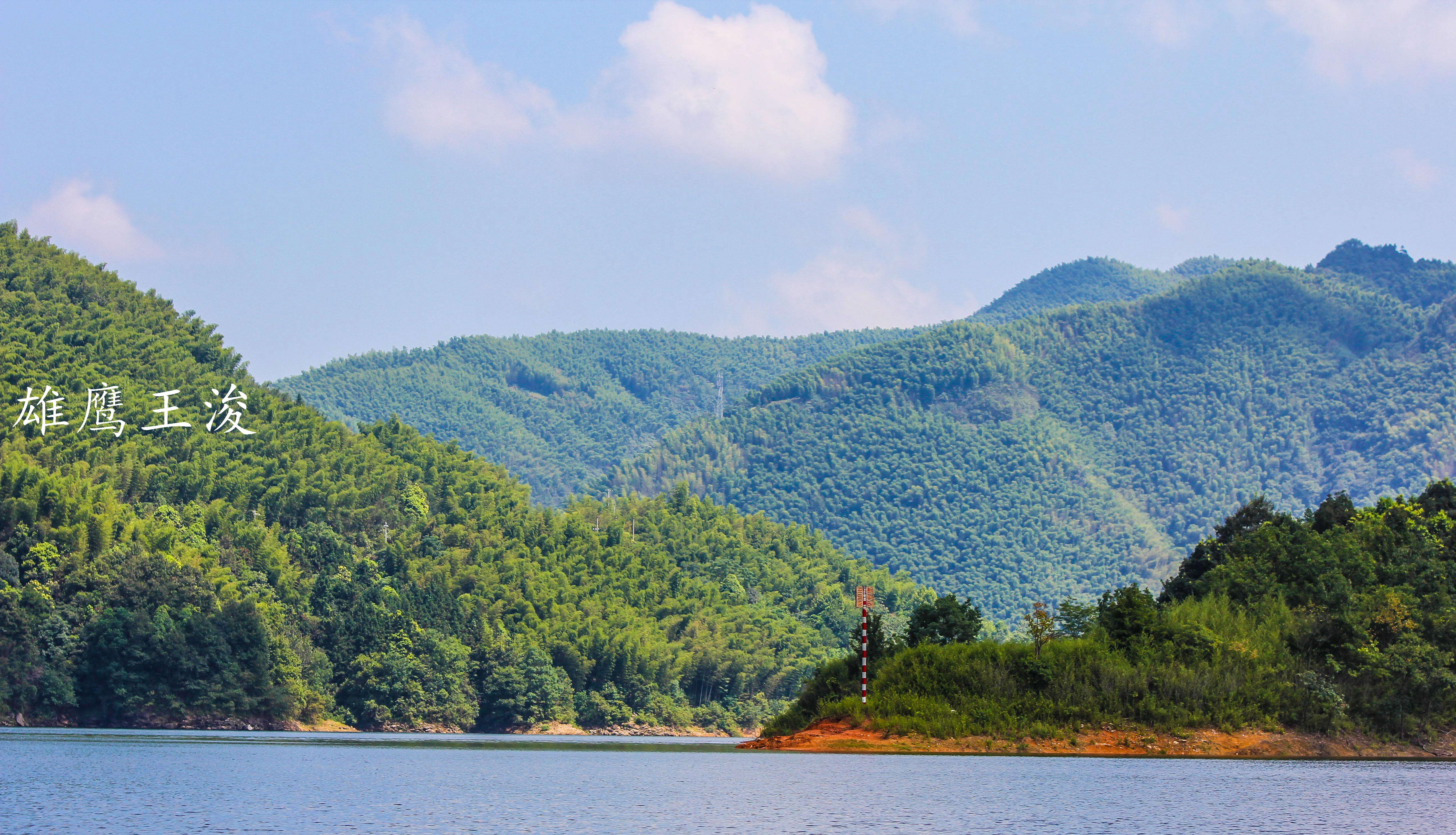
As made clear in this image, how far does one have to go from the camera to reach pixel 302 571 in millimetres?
125125

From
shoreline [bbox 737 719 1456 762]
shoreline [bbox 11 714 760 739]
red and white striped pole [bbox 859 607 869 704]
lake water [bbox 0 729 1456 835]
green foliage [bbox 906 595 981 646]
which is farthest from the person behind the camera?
shoreline [bbox 11 714 760 739]

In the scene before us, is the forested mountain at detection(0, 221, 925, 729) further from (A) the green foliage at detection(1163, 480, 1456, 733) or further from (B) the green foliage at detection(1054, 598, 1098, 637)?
(A) the green foliage at detection(1163, 480, 1456, 733)

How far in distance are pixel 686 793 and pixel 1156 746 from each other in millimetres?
27532

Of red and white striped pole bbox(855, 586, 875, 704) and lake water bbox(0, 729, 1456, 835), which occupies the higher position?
red and white striped pole bbox(855, 586, 875, 704)

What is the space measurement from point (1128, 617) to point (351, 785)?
37742 millimetres

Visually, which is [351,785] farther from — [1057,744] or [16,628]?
[16,628]

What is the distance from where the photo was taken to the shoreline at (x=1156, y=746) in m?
68.9

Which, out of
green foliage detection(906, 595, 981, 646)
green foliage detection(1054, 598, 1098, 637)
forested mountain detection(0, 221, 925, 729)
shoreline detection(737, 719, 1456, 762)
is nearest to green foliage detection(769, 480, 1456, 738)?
shoreline detection(737, 719, 1456, 762)

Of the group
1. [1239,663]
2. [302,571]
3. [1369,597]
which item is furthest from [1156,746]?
[302,571]

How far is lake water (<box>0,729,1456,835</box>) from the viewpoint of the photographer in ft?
128

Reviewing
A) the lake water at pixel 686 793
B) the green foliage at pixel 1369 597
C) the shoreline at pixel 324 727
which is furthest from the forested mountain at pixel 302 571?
the green foliage at pixel 1369 597

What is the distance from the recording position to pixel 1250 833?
127 ft

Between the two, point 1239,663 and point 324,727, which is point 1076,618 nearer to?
point 1239,663

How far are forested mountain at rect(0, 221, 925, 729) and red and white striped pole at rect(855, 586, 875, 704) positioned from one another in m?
46.8
